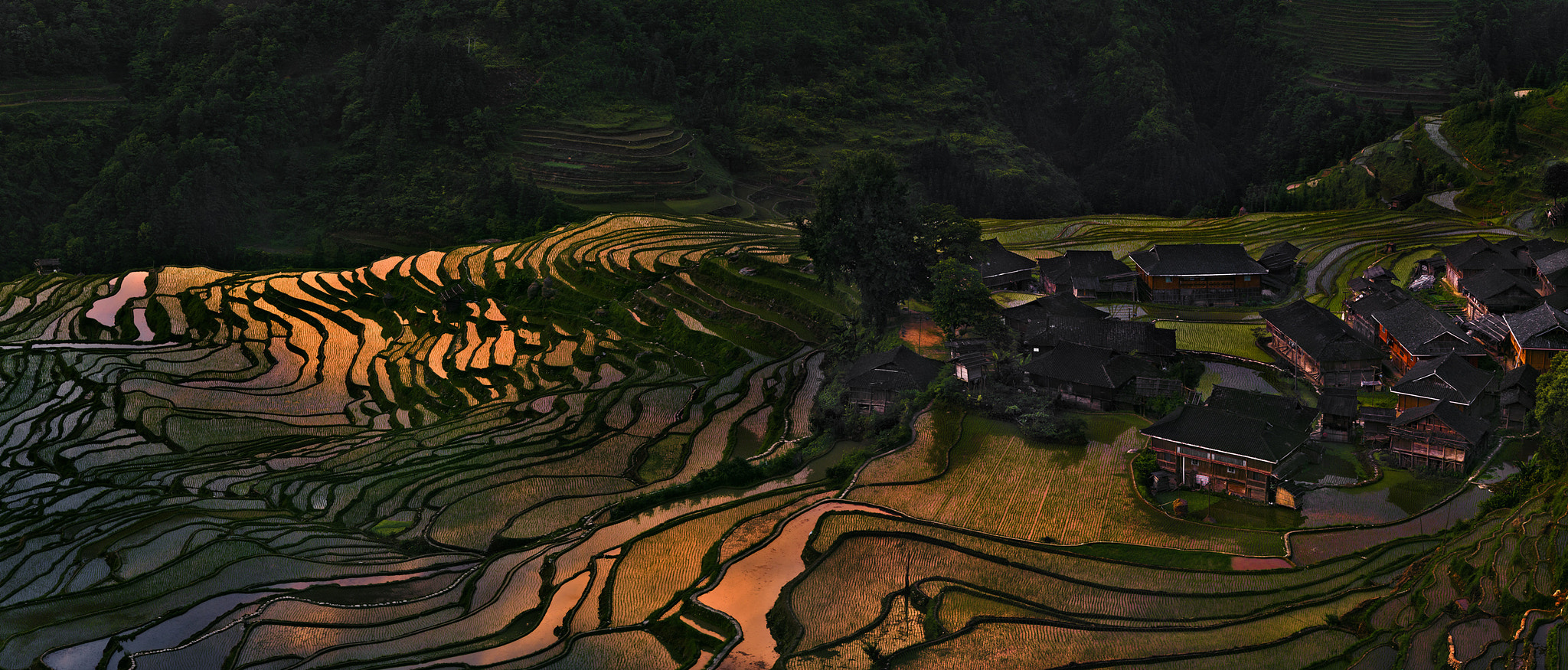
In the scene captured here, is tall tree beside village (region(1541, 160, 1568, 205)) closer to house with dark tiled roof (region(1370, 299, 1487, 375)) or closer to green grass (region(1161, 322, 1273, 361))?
house with dark tiled roof (region(1370, 299, 1487, 375))

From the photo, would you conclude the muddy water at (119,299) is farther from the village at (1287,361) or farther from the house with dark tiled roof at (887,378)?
the village at (1287,361)

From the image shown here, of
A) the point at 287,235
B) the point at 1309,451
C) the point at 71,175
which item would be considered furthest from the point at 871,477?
the point at 71,175

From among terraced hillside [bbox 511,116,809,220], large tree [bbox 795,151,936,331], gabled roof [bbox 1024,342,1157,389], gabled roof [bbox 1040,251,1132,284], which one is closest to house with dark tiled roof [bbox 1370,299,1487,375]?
gabled roof [bbox 1024,342,1157,389]

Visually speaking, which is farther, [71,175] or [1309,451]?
[71,175]

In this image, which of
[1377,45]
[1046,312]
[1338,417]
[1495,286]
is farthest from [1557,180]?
[1377,45]

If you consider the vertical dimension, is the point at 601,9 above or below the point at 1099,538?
above

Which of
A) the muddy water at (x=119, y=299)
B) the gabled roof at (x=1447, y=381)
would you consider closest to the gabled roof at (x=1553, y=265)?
the gabled roof at (x=1447, y=381)

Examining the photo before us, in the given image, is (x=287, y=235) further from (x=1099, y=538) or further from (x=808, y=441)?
(x=1099, y=538)

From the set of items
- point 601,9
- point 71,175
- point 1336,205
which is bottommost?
point 1336,205
